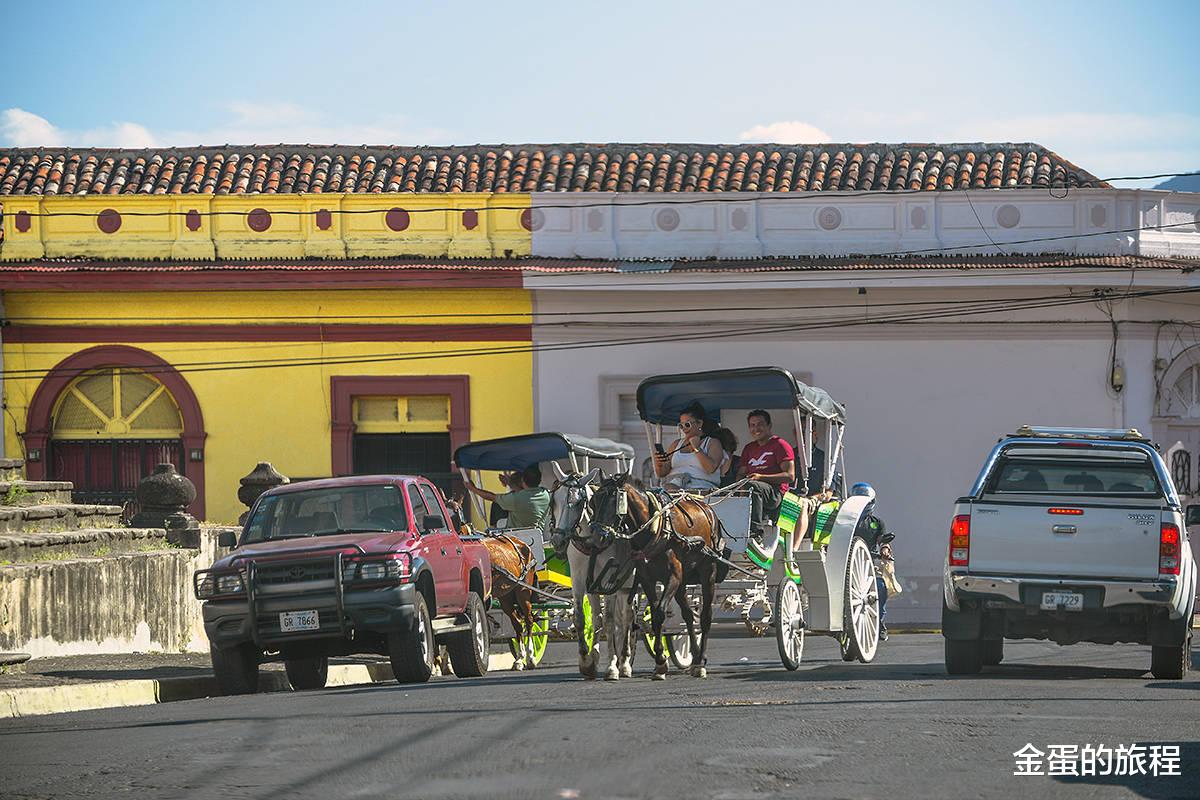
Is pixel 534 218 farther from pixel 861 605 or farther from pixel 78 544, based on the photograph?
pixel 861 605

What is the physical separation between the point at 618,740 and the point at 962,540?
5.54 metres

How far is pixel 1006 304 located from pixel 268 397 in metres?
11.8

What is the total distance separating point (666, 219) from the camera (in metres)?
29.8

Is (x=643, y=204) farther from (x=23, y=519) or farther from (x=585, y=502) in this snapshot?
(x=585, y=502)

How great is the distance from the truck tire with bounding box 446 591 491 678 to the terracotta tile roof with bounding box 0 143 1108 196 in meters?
14.8

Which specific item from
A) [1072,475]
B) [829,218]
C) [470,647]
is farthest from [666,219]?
[1072,475]

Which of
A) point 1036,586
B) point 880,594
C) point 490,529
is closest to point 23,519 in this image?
→ point 490,529

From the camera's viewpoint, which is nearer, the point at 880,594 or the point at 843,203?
the point at 880,594

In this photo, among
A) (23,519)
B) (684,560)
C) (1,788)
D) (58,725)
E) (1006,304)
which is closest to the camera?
(1,788)

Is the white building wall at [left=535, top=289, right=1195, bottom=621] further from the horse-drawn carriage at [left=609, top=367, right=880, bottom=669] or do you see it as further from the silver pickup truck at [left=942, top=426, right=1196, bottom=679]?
the silver pickup truck at [left=942, top=426, right=1196, bottom=679]

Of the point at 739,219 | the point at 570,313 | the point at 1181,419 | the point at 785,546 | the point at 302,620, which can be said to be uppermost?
the point at 739,219

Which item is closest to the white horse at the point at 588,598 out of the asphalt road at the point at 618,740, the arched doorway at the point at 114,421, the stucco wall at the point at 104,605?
the asphalt road at the point at 618,740

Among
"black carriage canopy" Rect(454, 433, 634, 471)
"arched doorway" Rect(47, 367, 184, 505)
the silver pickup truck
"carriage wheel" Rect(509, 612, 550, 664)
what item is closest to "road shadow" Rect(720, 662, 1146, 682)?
the silver pickup truck

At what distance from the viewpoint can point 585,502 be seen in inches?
563
